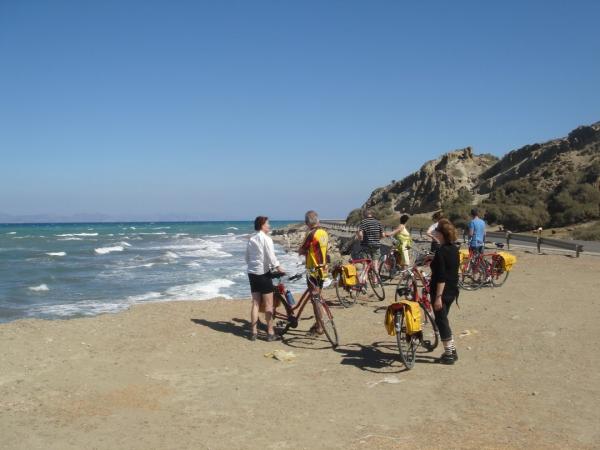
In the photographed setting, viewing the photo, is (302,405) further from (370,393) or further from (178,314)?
(178,314)

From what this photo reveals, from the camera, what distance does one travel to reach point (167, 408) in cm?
556

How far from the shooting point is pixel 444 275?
21.7ft

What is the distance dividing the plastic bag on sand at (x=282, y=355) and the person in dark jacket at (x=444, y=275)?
2.04 metres

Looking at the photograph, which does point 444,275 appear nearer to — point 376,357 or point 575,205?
point 376,357

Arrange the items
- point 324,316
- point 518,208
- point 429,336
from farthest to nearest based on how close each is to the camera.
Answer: point 518,208
point 429,336
point 324,316

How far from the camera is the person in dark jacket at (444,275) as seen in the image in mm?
6609

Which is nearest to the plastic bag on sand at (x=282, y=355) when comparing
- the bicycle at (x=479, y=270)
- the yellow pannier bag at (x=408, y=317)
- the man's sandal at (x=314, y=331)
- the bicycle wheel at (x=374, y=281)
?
the man's sandal at (x=314, y=331)

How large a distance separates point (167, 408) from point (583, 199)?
3687 cm

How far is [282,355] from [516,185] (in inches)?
1782

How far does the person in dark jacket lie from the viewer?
21.7ft

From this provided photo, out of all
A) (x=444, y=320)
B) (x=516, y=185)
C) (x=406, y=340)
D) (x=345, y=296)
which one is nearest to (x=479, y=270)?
(x=345, y=296)

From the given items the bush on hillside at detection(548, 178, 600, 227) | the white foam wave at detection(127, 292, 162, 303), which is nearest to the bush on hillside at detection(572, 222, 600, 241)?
the bush on hillside at detection(548, 178, 600, 227)

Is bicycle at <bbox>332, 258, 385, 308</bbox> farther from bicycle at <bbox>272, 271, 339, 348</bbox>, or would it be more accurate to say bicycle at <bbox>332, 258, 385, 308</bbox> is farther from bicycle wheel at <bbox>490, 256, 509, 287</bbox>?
bicycle wheel at <bbox>490, 256, 509, 287</bbox>

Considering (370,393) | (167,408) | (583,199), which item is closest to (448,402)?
(370,393)
